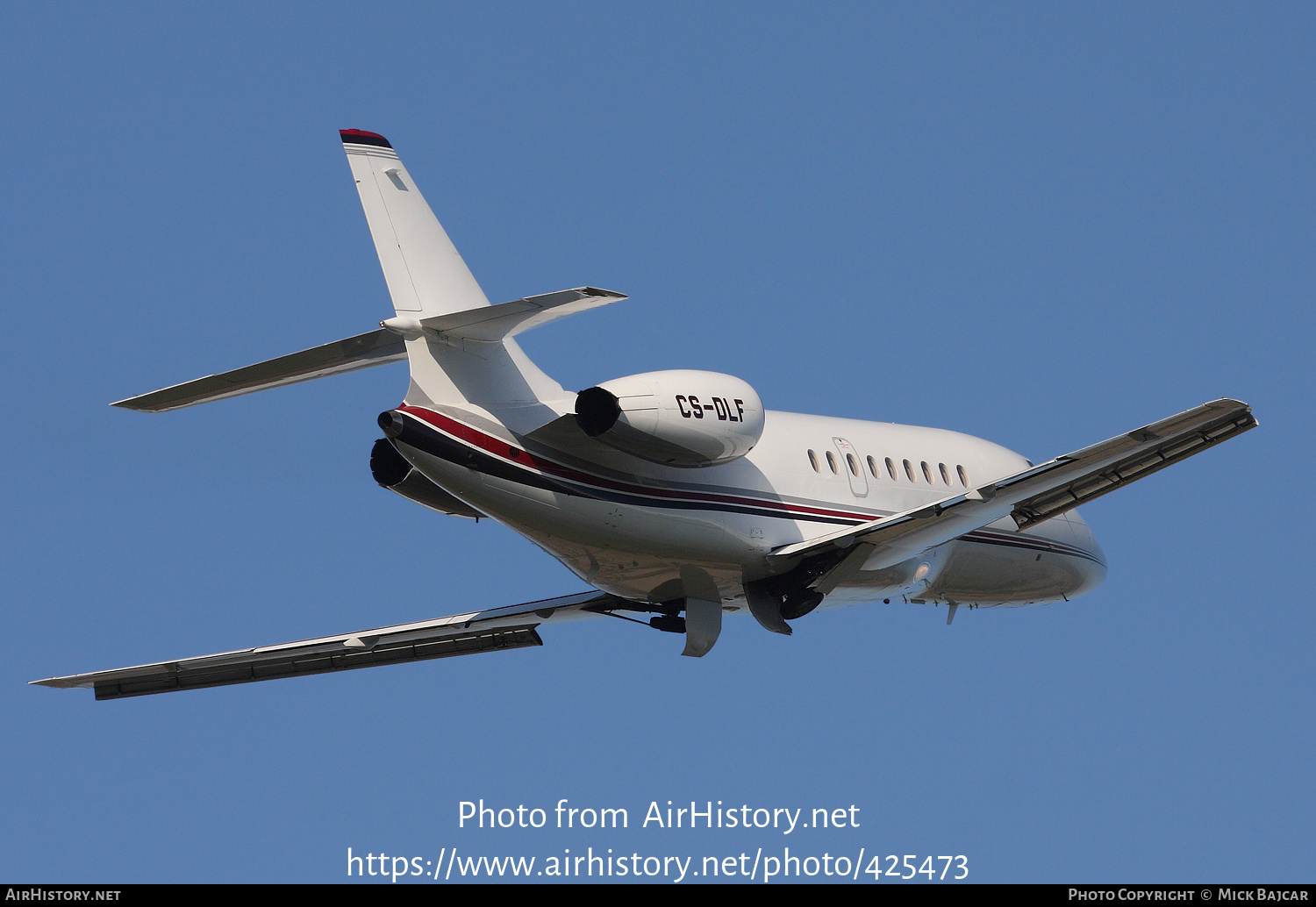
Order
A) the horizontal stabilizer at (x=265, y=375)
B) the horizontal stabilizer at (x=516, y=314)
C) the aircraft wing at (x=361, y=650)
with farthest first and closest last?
the aircraft wing at (x=361, y=650), the horizontal stabilizer at (x=265, y=375), the horizontal stabilizer at (x=516, y=314)

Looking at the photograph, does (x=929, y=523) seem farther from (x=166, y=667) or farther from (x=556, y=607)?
(x=166, y=667)

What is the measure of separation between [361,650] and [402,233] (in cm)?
785

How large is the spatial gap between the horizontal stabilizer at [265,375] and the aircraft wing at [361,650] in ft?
20.9

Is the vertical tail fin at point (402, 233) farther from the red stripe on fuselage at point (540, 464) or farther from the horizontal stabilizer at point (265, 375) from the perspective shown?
the red stripe on fuselage at point (540, 464)

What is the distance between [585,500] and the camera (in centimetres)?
1950

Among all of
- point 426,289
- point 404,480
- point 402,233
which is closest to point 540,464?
point 404,480

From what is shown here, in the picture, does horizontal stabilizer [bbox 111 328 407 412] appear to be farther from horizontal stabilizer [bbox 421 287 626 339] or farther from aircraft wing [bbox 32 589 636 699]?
aircraft wing [bbox 32 589 636 699]

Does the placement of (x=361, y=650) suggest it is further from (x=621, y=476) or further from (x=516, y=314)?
(x=516, y=314)

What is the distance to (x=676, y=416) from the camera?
1895 cm

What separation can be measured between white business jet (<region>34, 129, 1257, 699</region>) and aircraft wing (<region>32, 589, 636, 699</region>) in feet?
0.10

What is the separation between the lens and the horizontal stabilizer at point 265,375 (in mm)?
17609

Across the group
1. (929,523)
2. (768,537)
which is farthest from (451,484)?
(929,523)

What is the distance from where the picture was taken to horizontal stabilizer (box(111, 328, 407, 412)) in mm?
17609

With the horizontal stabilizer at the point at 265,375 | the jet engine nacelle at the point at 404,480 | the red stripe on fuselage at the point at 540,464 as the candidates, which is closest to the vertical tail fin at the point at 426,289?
the red stripe on fuselage at the point at 540,464
